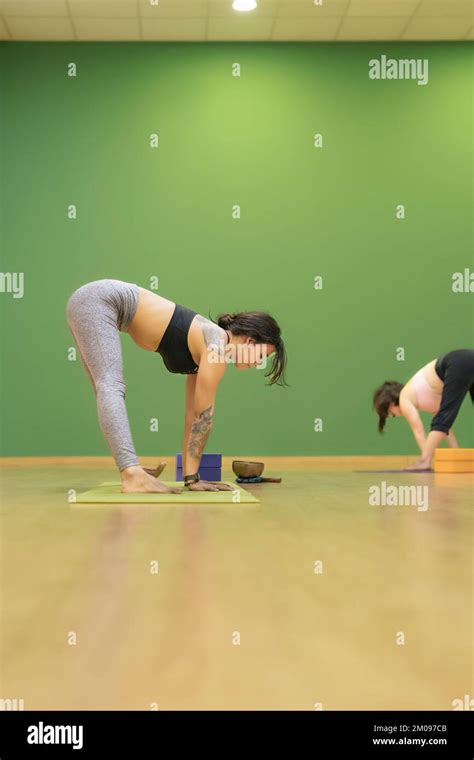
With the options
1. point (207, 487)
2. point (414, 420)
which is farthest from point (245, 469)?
point (414, 420)

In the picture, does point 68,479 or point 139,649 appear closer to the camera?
point 139,649

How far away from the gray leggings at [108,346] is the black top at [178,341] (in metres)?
0.15

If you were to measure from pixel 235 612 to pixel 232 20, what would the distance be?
17.6 feet

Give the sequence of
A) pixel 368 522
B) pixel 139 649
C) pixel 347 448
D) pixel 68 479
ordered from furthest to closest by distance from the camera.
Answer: pixel 347 448, pixel 68 479, pixel 368 522, pixel 139 649

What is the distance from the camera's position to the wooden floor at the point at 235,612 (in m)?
0.77

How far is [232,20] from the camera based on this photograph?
5.68m

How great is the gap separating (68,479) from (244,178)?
112 inches

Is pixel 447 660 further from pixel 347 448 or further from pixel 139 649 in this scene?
pixel 347 448

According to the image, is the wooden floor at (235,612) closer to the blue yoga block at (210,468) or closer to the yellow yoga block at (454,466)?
the blue yoga block at (210,468)

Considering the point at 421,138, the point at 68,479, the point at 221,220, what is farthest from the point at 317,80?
the point at 68,479

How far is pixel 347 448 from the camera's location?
5793 mm

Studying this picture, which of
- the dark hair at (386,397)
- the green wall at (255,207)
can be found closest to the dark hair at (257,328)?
the dark hair at (386,397)

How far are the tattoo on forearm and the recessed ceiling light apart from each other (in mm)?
3555

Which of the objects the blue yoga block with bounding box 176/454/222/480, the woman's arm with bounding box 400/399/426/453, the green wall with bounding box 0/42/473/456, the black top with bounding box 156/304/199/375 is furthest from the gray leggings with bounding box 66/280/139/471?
the green wall with bounding box 0/42/473/456
